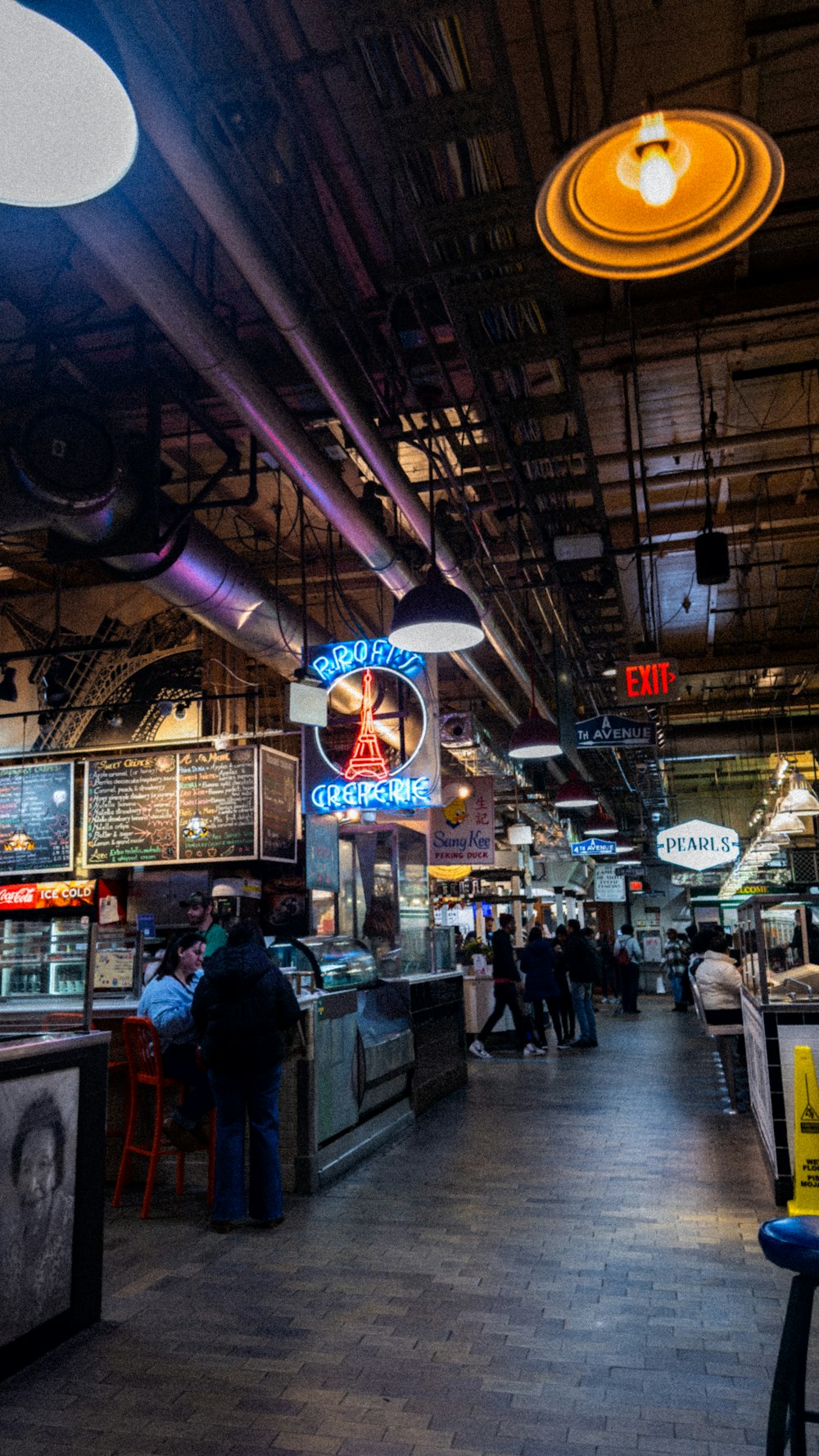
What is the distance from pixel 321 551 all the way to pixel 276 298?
582cm

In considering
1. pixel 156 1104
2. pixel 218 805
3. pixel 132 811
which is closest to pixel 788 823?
pixel 218 805

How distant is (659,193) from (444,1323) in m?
4.07

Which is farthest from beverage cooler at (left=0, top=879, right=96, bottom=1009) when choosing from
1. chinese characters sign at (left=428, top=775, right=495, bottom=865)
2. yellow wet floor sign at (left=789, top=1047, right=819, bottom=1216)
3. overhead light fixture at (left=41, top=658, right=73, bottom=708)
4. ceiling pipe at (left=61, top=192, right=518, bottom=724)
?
chinese characters sign at (left=428, top=775, right=495, bottom=865)

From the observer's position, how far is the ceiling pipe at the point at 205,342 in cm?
427

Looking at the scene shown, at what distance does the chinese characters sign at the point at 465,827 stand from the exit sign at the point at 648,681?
4386 millimetres

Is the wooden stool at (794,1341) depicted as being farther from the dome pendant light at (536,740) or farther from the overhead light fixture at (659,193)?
the dome pendant light at (536,740)

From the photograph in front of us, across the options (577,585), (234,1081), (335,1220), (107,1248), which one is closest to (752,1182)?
(335,1220)

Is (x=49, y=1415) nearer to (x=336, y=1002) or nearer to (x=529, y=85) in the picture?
(x=336, y=1002)

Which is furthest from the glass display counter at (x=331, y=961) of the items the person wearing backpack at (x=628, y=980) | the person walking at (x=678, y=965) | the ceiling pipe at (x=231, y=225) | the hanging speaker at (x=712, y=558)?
the person walking at (x=678, y=965)

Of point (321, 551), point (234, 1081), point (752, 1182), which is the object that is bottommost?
point (752, 1182)

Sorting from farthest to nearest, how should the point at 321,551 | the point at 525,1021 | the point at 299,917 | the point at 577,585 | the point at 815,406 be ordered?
the point at 525,1021, the point at 299,917, the point at 321,551, the point at 577,585, the point at 815,406

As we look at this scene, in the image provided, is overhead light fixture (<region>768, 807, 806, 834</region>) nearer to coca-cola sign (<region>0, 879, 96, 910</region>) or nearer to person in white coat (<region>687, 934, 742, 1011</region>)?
person in white coat (<region>687, 934, 742, 1011</region>)

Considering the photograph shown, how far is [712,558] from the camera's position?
24.8 feet

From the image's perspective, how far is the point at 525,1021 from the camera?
13.3m
